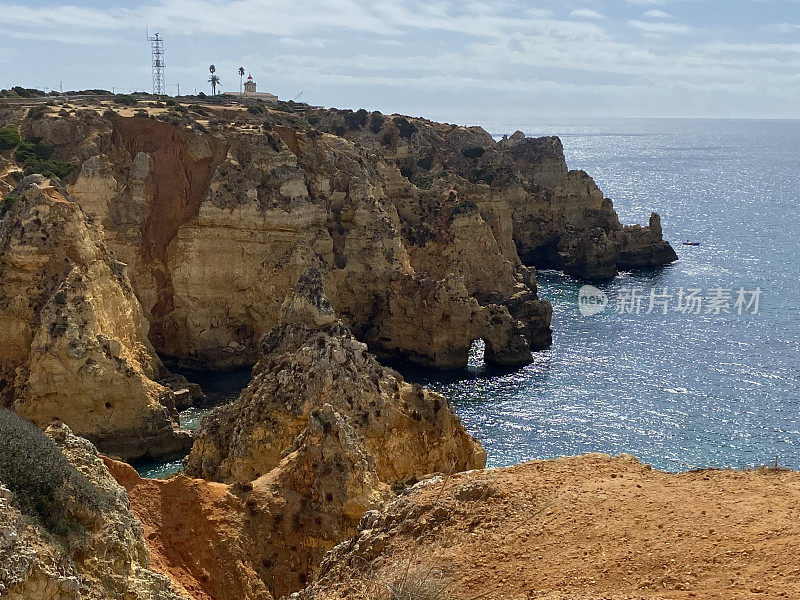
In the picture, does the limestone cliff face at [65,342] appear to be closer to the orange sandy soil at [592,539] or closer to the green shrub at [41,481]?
the green shrub at [41,481]

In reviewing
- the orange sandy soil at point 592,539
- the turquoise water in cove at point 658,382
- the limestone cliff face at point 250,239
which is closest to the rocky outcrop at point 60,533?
the orange sandy soil at point 592,539

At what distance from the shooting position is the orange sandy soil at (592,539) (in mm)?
10273

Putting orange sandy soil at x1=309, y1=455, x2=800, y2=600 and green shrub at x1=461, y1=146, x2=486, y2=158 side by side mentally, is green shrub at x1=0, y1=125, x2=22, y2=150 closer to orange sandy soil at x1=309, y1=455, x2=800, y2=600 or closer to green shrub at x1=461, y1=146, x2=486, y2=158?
orange sandy soil at x1=309, y1=455, x2=800, y2=600

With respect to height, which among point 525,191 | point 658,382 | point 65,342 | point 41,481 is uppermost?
point 525,191

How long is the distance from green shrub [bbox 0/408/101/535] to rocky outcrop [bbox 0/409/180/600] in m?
0.01

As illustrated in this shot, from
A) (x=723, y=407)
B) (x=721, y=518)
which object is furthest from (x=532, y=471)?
(x=723, y=407)

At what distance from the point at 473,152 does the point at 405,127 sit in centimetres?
731

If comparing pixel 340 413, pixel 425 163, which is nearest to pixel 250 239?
pixel 340 413

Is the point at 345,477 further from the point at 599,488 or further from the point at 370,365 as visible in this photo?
the point at 370,365

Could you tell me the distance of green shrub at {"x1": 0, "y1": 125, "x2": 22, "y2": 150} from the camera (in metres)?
47.8

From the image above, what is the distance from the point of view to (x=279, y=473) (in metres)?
17.1

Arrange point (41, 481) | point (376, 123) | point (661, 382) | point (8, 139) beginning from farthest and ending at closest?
1. point (376, 123)
2. point (8, 139)
3. point (661, 382)
4. point (41, 481)

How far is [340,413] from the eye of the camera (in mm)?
20484
